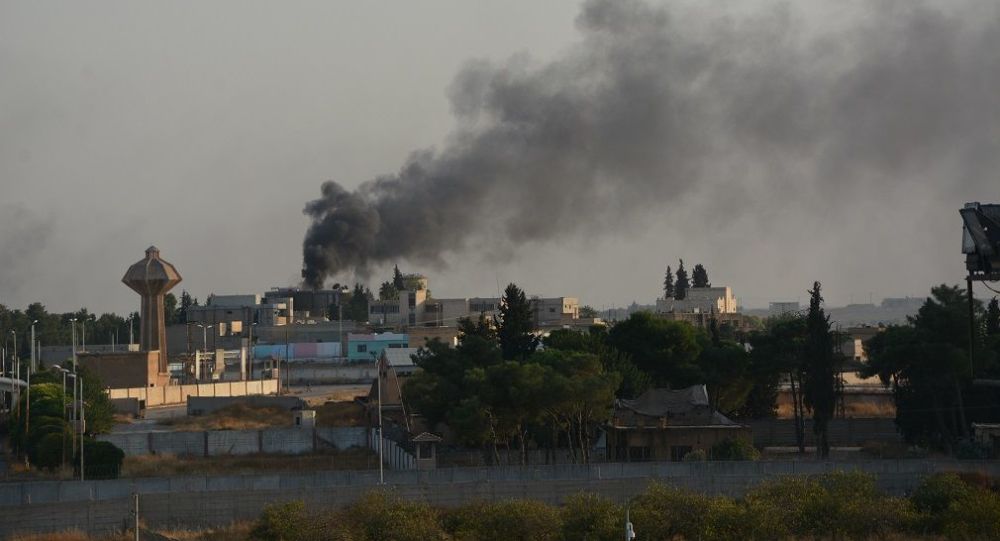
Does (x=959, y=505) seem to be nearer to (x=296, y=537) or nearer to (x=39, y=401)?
(x=296, y=537)

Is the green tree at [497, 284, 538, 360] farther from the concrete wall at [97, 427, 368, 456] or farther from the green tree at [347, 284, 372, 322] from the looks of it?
the green tree at [347, 284, 372, 322]

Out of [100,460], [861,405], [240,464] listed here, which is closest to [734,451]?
[240,464]

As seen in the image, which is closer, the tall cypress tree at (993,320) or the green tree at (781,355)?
the green tree at (781,355)

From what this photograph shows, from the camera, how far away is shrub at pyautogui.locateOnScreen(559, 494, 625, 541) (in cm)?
4378

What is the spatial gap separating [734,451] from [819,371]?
44.4ft

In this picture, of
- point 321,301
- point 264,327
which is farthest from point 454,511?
point 321,301

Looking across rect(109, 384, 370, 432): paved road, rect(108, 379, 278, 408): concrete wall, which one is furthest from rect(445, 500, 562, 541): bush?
rect(108, 379, 278, 408): concrete wall

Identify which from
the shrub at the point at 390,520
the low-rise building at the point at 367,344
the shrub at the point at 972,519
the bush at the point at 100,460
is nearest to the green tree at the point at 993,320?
the shrub at the point at 972,519

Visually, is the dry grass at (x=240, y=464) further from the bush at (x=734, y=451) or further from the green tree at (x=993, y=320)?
the green tree at (x=993, y=320)

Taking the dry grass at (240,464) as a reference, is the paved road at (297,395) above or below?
above

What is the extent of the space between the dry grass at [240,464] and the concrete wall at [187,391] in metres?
36.9

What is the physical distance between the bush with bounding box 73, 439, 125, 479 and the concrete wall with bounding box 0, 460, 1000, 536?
13617mm

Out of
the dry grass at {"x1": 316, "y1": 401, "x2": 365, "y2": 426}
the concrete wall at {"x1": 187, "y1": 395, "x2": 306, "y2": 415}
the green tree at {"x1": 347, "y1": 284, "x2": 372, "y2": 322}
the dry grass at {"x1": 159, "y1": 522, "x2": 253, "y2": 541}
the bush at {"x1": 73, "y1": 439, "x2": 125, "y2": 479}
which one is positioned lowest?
the dry grass at {"x1": 159, "y1": 522, "x2": 253, "y2": 541}

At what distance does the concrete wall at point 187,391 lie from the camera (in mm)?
Answer: 109062
